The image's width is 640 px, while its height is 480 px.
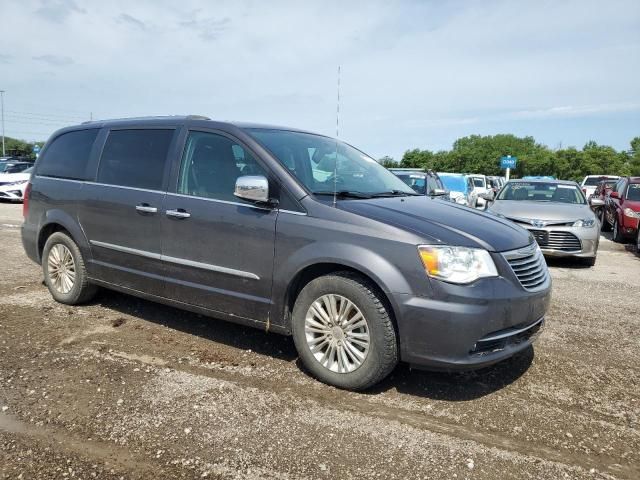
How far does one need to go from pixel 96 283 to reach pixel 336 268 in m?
2.71

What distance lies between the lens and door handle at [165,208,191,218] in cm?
414

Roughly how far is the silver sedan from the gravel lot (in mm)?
3764

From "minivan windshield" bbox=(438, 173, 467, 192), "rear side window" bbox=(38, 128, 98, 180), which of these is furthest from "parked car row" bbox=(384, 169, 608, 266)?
"minivan windshield" bbox=(438, 173, 467, 192)

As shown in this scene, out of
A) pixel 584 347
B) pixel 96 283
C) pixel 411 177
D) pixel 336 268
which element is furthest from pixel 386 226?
pixel 411 177

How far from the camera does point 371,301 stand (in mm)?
3359

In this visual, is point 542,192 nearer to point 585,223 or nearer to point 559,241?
point 585,223

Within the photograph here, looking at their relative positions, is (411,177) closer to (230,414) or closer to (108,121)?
(108,121)

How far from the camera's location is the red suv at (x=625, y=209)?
1179cm

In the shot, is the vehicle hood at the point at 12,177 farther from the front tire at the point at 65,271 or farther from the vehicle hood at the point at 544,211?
the vehicle hood at the point at 544,211

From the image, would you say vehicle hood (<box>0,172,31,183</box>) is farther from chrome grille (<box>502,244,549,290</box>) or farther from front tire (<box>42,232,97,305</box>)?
chrome grille (<box>502,244,549,290</box>)

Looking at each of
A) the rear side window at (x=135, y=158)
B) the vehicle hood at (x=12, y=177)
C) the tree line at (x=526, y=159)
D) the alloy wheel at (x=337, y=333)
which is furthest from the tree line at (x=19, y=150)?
the alloy wheel at (x=337, y=333)

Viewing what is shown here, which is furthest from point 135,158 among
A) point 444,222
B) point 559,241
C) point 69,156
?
point 559,241

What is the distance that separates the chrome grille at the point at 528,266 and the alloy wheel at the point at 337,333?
1.06 metres

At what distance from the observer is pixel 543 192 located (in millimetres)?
9977
